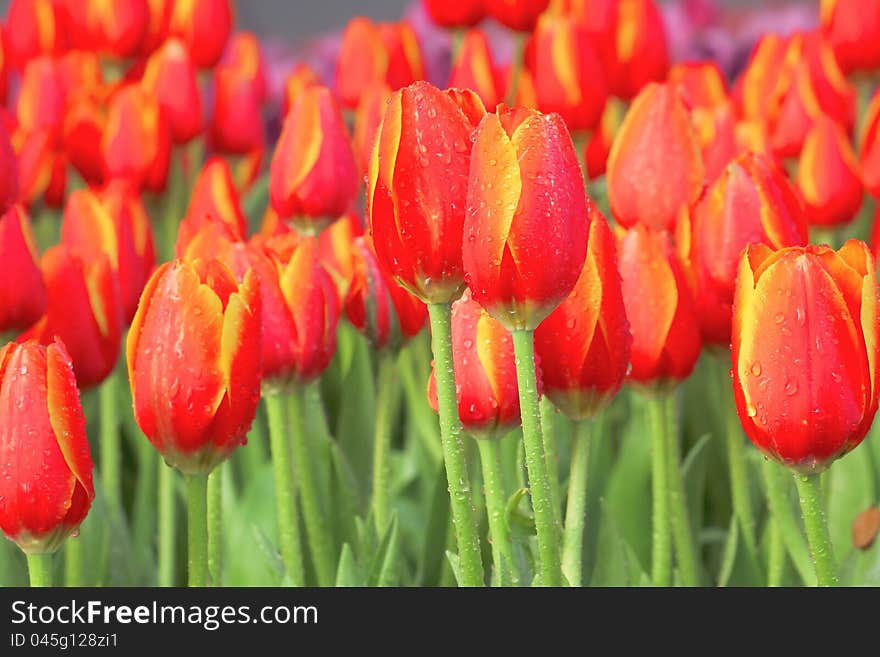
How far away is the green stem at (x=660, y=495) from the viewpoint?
0.98 m

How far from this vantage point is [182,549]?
1.23 metres

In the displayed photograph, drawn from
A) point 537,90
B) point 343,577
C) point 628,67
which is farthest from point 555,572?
point 628,67

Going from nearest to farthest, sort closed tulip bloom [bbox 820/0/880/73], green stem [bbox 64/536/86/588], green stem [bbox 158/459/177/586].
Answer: green stem [bbox 64/536/86/588], green stem [bbox 158/459/177/586], closed tulip bloom [bbox 820/0/880/73]

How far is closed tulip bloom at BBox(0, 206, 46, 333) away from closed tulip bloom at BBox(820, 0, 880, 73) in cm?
91

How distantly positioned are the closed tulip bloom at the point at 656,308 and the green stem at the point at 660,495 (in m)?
0.05

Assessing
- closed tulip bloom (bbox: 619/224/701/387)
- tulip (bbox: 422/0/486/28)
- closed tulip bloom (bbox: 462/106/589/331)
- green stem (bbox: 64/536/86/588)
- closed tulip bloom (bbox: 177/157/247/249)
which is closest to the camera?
closed tulip bloom (bbox: 462/106/589/331)

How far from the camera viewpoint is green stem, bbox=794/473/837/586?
74 cm

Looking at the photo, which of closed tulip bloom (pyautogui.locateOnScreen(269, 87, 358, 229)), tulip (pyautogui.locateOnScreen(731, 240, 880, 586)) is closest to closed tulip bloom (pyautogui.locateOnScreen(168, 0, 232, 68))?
closed tulip bloom (pyautogui.locateOnScreen(269, 87, 358, 229))

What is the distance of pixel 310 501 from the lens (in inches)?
41.0

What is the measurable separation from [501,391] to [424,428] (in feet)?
1.61

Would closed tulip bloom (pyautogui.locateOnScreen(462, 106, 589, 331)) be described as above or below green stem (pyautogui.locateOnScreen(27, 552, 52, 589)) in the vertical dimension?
above

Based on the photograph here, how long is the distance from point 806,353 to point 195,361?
0.33 metres

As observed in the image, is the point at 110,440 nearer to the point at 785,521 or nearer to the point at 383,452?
the point at 383,452

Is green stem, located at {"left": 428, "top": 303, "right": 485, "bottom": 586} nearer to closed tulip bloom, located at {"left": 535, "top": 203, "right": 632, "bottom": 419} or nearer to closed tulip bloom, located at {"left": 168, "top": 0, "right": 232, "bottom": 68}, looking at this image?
closed tulip bloom, located at {"left": 535, "top": 203, "right": 632, "bottom": 419}
